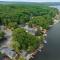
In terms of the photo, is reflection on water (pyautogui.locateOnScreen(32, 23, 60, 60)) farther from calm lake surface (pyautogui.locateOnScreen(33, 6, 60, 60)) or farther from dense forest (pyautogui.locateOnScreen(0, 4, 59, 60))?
dense forest (pyautogui.locateOnScreen(0, 4, 59, 60))

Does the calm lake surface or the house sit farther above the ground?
the house

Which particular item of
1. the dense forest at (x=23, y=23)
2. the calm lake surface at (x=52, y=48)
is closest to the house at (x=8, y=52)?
the dense forest at (x=23, y=23)

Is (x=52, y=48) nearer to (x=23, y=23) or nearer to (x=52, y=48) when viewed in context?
(x=52, y=48)

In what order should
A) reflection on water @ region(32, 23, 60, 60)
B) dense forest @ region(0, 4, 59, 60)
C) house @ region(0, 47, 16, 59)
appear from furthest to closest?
dense forest @ region(0, 4, 59, 60)
reflection on water @ region(32, 23, 60, 60)
house @ region(0, 47, 16, 59)

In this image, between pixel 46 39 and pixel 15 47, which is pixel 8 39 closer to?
pixel 15 47

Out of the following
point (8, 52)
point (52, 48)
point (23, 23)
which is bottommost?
point (52, 48)

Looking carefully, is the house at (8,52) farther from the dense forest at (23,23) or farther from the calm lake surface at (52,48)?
the calm lake surface at (52,48)

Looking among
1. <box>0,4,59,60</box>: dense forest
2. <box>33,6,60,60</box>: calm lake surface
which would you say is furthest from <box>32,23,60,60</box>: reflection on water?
<box>0,4,59,60</box>: dense forest

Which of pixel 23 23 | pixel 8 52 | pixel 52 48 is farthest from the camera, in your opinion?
pixel 23 23

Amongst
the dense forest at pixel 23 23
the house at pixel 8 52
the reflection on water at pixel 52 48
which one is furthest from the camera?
the dense forest at pixel 23 23

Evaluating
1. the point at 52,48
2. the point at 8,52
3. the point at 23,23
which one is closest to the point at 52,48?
the point at 52,48

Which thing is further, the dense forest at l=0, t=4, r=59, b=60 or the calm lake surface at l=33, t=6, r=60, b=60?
the dense forest at l=0, t=4, r=59, b=60
